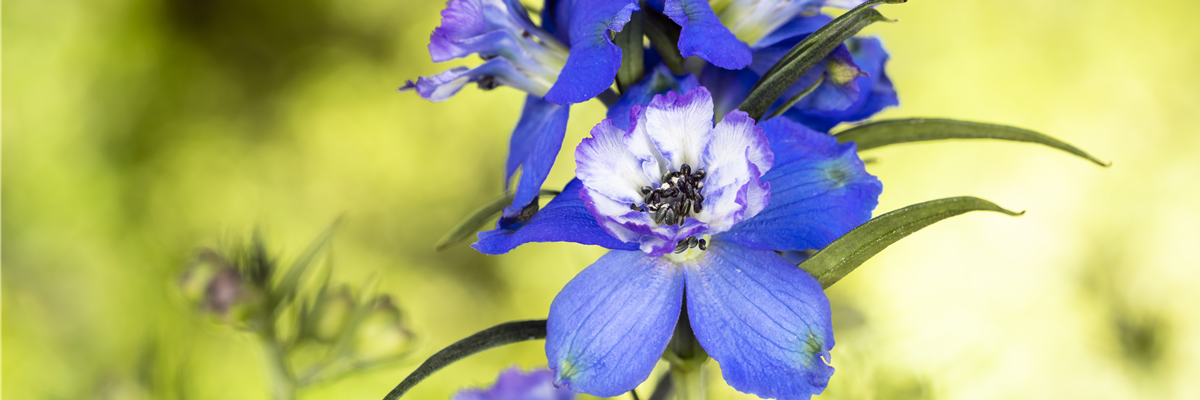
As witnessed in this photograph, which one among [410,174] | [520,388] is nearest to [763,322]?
[520,388]

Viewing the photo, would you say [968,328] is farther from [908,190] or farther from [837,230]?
[837,230]

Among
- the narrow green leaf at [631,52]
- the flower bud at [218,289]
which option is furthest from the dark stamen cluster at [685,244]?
the flower bud at [218,289]

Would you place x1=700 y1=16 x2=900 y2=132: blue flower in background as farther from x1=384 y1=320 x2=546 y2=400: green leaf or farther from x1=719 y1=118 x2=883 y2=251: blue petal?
x1=384 y1=320 x2=546 y2=400: green leaf

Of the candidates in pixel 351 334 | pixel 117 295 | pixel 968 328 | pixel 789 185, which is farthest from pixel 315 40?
pixel 789 185

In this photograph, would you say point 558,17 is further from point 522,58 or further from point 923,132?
point 923,132

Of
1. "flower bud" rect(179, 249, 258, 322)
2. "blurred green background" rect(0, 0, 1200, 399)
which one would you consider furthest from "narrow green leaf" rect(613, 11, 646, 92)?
"blurred green background" rect(0, 0, 1200, 399)

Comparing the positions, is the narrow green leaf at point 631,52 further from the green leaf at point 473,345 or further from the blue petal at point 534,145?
the green leaf at point 473,345
